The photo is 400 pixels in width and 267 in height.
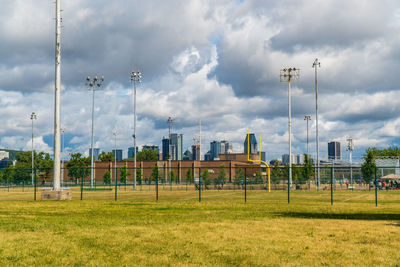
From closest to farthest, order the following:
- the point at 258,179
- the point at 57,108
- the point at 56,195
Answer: the point at 57,108
the point at 56,195
the point at 258,179

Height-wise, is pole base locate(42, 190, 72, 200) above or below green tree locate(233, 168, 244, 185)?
above

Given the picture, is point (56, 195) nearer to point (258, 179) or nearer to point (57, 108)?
point (57, 108)

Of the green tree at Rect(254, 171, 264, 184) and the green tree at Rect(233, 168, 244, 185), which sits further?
the green tree at Rect(254, 171, 264, 184)

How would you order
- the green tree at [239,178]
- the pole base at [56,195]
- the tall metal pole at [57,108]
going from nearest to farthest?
the tall metal pole at [57,108]
the pole base at [56,195]
the green tree at [239,178]

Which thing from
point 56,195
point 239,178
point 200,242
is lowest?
point 239,178

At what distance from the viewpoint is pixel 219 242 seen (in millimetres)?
12438

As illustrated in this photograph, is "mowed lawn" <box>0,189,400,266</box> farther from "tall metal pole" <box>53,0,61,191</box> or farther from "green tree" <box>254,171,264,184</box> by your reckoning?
"green tree" <box>254,171,264,184</box>

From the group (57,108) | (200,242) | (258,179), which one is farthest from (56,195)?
(258,179)

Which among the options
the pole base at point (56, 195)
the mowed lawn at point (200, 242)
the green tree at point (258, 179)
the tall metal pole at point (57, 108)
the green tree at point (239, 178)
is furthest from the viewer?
the green tree at point (258, 179)

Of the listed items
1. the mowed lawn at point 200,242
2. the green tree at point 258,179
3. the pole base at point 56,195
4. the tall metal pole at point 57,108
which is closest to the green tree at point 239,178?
the green tree at point 258,179

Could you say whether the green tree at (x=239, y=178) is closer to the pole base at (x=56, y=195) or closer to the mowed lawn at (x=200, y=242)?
the pole base at (x=56, y=195)

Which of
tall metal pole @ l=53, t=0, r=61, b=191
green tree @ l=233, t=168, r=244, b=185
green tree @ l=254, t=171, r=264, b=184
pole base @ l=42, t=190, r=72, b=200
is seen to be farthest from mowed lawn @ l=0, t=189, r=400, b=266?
green tree @ l=254, t=171, r=264, b=184

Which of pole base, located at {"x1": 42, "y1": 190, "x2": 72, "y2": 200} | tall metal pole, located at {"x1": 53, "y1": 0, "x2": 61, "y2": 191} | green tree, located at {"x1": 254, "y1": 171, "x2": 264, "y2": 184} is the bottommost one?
green tree, located at {"x1": 254, "y1": 171, "x2": 264, "y2": 184}

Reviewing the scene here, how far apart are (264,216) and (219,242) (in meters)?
7.86
